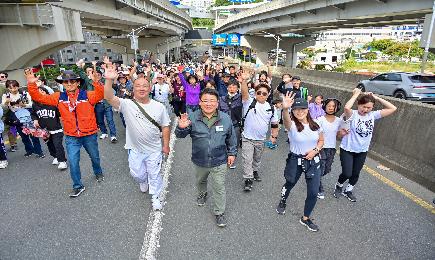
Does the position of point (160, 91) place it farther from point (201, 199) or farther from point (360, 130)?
point (360, 130)

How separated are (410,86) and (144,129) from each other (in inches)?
591

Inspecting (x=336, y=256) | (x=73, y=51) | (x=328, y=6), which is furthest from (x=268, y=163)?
(x=73, y=51)

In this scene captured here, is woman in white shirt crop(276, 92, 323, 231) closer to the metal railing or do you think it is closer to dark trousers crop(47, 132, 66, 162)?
dark trousers crop(47, 132, 66, 162)

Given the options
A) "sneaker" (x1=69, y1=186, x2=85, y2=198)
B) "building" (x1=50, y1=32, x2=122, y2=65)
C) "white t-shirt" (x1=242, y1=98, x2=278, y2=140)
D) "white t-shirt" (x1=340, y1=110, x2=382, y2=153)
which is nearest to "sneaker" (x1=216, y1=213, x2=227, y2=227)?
"white t-shirt" (x1=242, y1=98, x2=278, y2=140)

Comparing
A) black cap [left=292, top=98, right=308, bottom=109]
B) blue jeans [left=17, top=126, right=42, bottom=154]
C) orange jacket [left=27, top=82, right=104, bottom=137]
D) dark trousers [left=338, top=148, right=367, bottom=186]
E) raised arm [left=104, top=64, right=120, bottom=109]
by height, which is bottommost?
blue jeans [left=17, top=126, right=42, bottom=154]

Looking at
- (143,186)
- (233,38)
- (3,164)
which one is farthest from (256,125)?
(233,38)

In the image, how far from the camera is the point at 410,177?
552 centimetres

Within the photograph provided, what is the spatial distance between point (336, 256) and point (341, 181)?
1641 millimetres

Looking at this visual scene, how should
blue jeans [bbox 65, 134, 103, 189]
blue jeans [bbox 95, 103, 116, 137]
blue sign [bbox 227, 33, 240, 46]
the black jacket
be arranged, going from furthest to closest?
blue sign [bbox 227, 33, 240, 46]
blue jeans [bbox 95, 103, 116, 137]
the black jacket
blue jeans [bbox 65, 134, 103, 189]

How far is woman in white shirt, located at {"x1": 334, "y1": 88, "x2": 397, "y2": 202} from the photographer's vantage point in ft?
14.1

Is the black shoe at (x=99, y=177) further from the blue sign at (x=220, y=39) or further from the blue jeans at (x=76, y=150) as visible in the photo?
the blue sign at (x=220, y=39)

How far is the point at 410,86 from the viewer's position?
14281mm

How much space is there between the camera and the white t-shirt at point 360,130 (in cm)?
440

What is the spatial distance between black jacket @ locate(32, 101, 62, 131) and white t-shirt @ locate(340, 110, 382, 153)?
5.38 m
